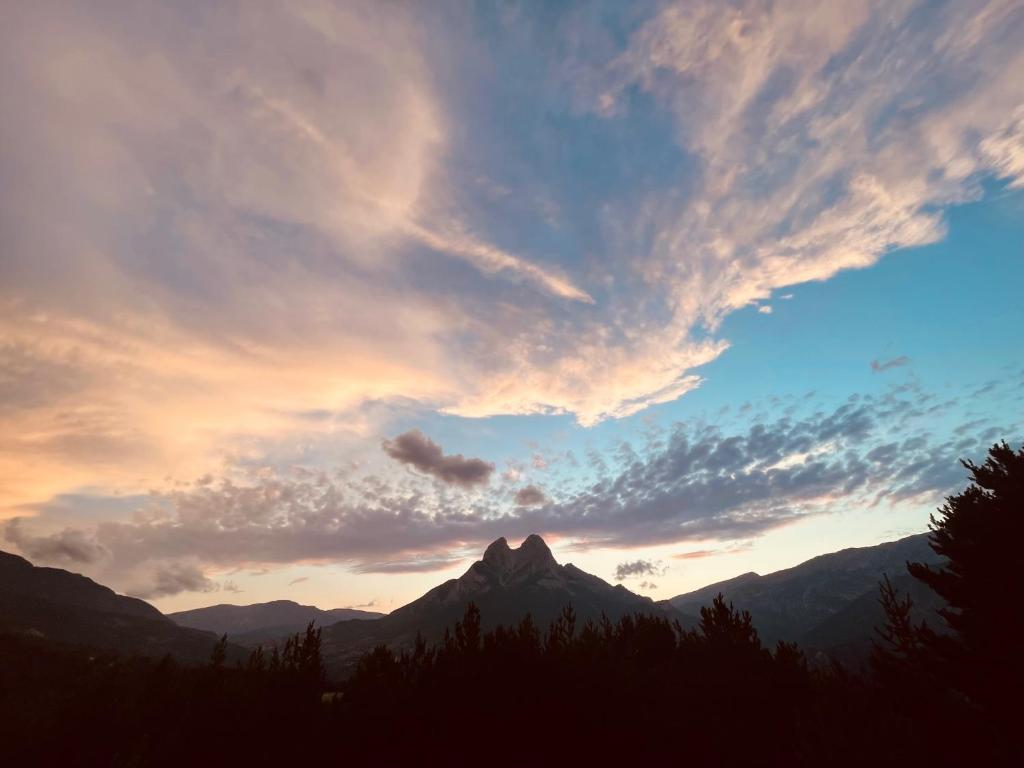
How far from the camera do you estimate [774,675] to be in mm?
22359

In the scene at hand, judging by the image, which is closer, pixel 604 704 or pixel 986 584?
pixel 604 704

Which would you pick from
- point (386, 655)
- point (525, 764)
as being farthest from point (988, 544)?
point (386, 655)

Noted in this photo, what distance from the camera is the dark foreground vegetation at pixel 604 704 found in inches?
553

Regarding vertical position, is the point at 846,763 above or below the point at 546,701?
below

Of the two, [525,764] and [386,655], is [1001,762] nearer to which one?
[525,764]

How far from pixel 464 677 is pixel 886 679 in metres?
18.6

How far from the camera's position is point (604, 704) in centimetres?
1619

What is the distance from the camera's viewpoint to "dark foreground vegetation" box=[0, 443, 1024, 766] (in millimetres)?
14047

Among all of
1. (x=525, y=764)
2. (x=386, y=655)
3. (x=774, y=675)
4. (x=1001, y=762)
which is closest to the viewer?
(x=1001, y=762)

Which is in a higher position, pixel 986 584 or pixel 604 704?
pixel 986 584

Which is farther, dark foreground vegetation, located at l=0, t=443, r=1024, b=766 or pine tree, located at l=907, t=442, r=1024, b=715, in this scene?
pine tree, located at l=907, t=442, r=1024, b=715

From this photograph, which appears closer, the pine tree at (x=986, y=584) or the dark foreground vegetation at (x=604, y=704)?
the dark foreground vegetation at (x=604, y=704)

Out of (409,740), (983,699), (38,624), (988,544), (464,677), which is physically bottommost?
(983,699)

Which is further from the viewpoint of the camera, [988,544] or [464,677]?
[988,544]
